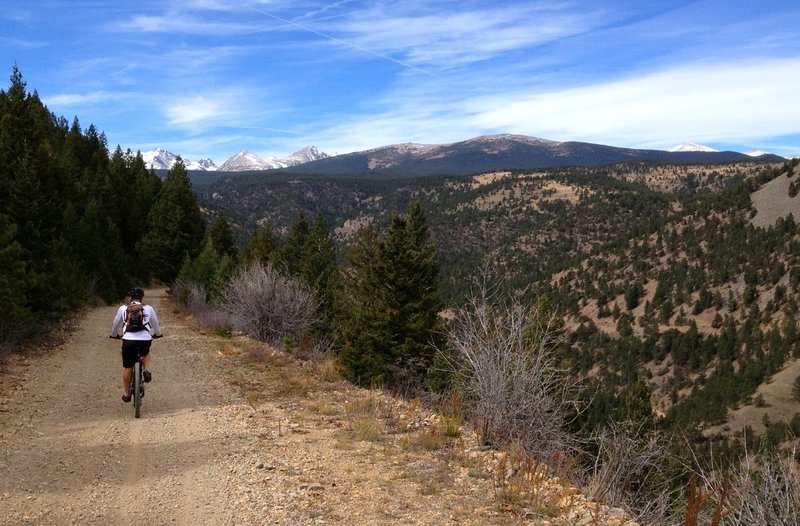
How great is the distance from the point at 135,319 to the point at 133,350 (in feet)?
1.60

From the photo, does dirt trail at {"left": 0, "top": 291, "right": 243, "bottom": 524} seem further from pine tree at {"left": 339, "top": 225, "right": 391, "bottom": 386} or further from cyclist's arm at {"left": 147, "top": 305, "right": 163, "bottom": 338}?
pine tree at {"left": 339, "top": 225, "right": 391, "bottom": 386}

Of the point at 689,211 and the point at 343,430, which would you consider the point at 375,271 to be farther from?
the point at 689,211

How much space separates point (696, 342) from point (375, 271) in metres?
89.1

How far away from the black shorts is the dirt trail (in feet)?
2.75

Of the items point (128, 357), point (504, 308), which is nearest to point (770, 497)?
point (504, 308)

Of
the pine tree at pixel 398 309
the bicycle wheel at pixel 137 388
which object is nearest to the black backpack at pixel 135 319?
the bicycle wheel at pixel 137 388

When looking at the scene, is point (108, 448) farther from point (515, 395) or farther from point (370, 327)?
point (370, 327)

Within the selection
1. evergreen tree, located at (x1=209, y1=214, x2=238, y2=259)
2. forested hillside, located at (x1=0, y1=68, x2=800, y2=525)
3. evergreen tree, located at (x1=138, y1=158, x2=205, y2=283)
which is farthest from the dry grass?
evergreen tree, located at (x1=209, y1=214, x2=238, y2=259)

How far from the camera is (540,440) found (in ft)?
22.1

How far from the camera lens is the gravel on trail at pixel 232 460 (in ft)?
16.5

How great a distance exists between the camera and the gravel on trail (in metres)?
5.02

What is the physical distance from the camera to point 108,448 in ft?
21.7

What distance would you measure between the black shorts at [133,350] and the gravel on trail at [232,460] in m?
0.85

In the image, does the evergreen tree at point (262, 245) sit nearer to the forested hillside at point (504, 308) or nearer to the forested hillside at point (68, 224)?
the forested hillside at point (504, 308)
